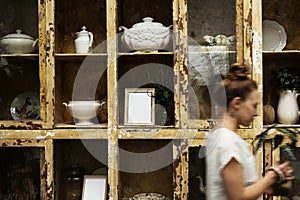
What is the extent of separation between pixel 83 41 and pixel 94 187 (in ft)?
2.86

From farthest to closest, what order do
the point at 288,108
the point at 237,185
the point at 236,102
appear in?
the point at 288,108
the point at 236,102
the point at 237,185

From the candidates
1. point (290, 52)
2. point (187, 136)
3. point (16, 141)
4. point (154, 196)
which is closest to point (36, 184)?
point (16, 141)

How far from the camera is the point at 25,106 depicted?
296 cm

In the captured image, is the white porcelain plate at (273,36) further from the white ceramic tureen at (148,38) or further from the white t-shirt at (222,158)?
the white t-shirt at (222,158)

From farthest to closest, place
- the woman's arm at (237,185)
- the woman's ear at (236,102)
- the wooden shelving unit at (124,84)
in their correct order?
the wooden shelving unit at (124,84), the woman's ear at (236,102), the woman's arm at (237,185)

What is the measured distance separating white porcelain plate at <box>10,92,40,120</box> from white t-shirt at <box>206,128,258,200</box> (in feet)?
4.57

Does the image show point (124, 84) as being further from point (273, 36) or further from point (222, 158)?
point (222, 158)

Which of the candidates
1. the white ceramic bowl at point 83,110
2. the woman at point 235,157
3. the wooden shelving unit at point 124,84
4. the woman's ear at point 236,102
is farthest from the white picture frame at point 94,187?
the woman's ear at point 236,102

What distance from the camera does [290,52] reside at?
2805 millimetres

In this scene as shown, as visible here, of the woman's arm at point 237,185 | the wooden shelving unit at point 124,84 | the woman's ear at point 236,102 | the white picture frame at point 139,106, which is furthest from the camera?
the white picture frame at point 139,106

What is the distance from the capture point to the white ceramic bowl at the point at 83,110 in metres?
→ 2.93

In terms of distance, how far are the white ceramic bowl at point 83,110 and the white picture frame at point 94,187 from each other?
346 mm

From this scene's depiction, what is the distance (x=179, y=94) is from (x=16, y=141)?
964mm

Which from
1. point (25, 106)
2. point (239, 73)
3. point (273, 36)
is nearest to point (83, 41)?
point (25, 106)
